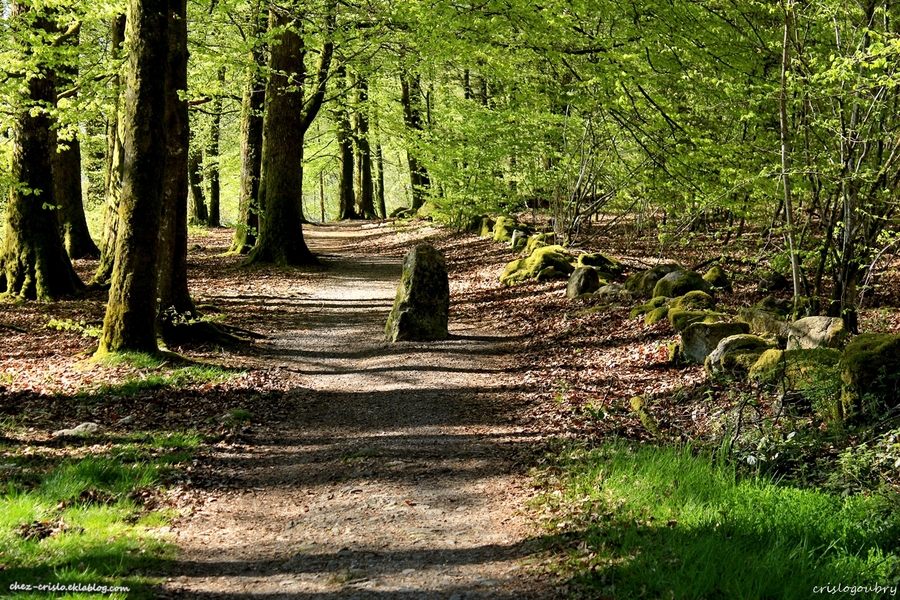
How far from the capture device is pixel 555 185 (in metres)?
16.8

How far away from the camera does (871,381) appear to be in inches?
227

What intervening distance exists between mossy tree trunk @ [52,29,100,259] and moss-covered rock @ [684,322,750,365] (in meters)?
13.5

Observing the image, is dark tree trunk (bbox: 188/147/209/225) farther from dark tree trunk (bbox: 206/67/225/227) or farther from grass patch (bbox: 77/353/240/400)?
grass patch (bbox: 77/353/240/400)

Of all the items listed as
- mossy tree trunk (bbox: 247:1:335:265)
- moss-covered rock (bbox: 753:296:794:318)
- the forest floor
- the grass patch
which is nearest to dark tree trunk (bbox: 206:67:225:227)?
mossy tree trunk (bbox: 247:1:335:265)

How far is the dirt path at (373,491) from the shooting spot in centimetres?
433

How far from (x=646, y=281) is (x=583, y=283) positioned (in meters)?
1.14

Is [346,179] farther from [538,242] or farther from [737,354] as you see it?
[737,354]

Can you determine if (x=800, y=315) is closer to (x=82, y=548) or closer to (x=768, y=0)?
(x=768, y=0)

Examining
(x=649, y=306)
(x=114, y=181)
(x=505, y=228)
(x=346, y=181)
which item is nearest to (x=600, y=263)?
(x=649, y=306)

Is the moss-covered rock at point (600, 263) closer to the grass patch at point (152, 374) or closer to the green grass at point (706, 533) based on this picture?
the grass patch at point (152, 374)

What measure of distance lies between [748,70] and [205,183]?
26549mm

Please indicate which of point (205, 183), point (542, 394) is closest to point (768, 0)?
point (542, 394)

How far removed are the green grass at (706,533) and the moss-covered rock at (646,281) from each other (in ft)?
20.9

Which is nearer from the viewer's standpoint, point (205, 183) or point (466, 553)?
point (466, 553)
